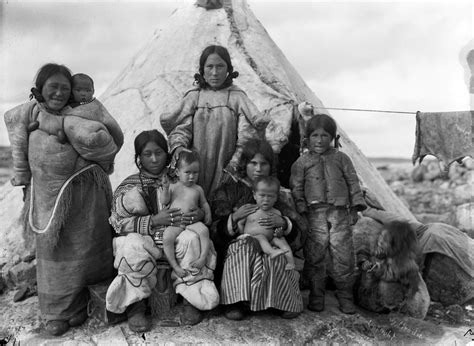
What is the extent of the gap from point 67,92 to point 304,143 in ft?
5.41

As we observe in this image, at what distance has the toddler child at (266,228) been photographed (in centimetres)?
316

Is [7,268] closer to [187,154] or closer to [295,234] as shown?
[187,154]

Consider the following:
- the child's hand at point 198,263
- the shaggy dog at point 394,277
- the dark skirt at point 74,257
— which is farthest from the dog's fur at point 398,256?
the dark skirt at point 74,257

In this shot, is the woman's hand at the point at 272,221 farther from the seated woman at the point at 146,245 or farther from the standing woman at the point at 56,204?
the standing woman at the point at 56,204

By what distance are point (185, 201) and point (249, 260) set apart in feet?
1.79

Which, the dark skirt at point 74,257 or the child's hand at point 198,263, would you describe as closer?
the child's hand at point 198,263

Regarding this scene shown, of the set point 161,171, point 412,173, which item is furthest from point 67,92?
point 412,173

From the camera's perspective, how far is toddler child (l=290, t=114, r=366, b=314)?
3.41 metres

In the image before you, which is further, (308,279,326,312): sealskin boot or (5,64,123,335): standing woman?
(308,279,326,312): sealskin boot

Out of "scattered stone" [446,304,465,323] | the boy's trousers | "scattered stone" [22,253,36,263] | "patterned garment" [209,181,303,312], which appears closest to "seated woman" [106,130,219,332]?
"patterned garment" [209,181,303,312]

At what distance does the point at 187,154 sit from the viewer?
314 cm

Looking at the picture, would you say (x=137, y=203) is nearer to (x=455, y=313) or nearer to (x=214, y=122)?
(x=214, y=122)

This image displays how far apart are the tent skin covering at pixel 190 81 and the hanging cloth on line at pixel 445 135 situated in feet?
2.80

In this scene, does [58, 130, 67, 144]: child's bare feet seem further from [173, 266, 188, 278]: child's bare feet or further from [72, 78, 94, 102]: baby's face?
[173, 266, 188, 278]: child's bare feet
